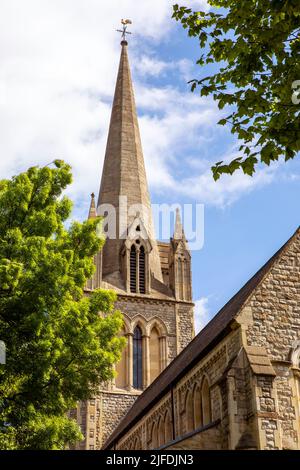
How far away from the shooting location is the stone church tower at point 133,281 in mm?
34531

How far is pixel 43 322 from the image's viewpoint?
1460 cm

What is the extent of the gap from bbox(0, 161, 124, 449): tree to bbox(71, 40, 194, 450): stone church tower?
18.1 meters

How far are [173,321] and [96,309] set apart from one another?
21.9m

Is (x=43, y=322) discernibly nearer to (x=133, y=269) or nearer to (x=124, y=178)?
(x=133, y=269)

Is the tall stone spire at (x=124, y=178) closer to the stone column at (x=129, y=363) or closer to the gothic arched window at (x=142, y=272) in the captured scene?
the gothic arched window at (x=142, y=272)

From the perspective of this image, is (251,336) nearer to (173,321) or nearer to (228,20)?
(228,20)

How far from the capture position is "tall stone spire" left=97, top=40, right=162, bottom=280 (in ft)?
133

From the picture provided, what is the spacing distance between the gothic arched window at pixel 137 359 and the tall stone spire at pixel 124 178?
3.91 metres

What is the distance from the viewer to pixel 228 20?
11.6 meters

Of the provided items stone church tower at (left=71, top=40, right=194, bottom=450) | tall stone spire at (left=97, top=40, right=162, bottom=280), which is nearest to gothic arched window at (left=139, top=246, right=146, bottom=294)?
stone church tower at (left=71, top=40, right=194, bottom=450)

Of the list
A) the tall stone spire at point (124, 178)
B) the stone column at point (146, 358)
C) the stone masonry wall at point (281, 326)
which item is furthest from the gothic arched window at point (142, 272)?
the stone masonry wall at point (281, 326)

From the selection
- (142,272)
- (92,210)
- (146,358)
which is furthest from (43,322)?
(92,210)

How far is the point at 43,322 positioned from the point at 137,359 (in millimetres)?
22850
